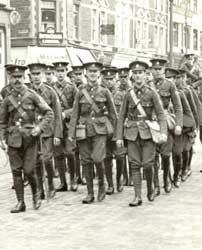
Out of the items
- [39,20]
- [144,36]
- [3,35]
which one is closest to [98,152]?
[3,35]

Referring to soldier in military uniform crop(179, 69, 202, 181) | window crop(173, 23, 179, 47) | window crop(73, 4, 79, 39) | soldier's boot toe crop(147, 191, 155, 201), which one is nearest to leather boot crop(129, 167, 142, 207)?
soldier's boot toe crop(147, 191, 155, 201)

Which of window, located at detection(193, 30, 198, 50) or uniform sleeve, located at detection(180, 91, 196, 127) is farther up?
window, located at detection(193, 30, 198, 50)

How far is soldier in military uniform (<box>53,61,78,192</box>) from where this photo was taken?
11.3 meters

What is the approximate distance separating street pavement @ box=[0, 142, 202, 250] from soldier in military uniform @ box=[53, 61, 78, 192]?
0.35 metres

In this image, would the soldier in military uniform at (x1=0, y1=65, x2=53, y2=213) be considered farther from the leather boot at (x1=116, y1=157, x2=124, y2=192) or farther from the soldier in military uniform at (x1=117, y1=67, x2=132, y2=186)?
the soldier in military uniform at (x1=117, y1=67, x2=132, y2=186)

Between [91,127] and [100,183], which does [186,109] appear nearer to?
[91,127]

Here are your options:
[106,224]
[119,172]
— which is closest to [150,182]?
[119,172]

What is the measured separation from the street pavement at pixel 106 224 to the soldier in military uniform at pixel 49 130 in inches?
14.2

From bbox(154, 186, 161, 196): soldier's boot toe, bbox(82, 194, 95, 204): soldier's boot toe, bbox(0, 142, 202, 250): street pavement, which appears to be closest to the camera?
bbox(0, 142, 202, 250): street pavement

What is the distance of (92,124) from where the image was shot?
33.5ft

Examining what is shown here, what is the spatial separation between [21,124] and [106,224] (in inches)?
72.8

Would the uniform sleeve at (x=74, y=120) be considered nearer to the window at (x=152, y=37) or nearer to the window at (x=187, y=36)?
the window at (x=152, y=37)

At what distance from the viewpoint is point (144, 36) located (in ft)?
143

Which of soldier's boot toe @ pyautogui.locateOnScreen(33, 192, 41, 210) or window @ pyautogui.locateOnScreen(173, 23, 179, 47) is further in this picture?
window @ pyautogui.locateOnScreen(173, 23, 179, 47)
